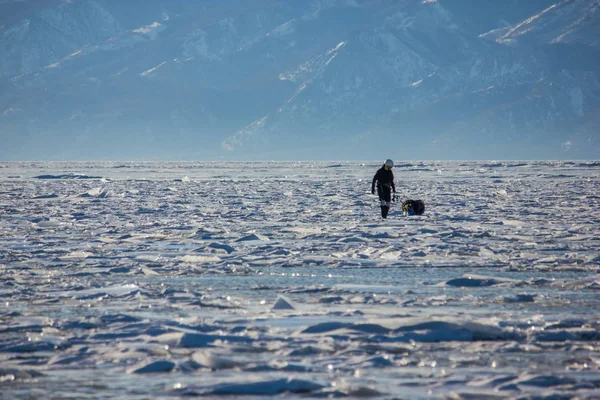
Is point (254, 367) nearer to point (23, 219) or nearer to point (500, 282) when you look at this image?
point (500, 282)

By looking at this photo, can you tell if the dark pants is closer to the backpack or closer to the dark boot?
the dark boot

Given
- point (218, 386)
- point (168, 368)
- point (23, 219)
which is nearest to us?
point (218, 386)

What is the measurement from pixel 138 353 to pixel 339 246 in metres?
7.69

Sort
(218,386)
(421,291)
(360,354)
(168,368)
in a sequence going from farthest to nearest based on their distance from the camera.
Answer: (421,291)
(360,354)
(168,368)
(218,386)

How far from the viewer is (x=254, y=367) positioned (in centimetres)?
654

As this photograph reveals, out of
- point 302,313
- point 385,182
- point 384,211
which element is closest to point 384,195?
point 384,211

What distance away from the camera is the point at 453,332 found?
753 centimetres

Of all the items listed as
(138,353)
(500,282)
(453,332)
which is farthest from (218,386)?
(500,282)

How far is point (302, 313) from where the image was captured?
8.50 meters

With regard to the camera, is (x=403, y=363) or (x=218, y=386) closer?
(x=218, y=386)

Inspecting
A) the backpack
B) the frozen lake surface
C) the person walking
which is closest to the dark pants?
the person walking

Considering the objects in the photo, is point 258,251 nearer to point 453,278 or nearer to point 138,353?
point 453,278

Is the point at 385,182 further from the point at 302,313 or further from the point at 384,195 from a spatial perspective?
the point at 302,313

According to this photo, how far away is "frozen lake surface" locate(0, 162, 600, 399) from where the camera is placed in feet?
20.2
